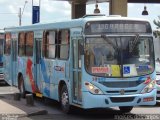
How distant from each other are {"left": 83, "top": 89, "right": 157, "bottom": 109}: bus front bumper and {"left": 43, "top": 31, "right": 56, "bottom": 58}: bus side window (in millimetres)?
3391

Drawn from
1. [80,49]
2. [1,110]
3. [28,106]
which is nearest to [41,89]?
[28,106]

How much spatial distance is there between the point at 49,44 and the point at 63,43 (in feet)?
4.76


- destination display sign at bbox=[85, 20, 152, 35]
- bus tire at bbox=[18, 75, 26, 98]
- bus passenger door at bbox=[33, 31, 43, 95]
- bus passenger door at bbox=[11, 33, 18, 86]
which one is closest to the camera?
destination display sign at bbox=[85, 20, 152, 35]

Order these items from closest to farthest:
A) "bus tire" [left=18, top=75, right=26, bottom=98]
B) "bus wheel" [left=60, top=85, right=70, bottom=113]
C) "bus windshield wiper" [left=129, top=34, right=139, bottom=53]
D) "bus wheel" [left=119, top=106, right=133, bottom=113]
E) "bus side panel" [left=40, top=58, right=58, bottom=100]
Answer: "bus windshield wiper" [left=129, top=34, right=139, bottom=53]
"bus wheel" [left=60, top=85, right=70, bottom=113]
"bus wheel" [left=119, top=106, right=133, bottom=113]
"bus side panel" [left=40, top=58, right=58, bottom=100]
"bus tire" [left=18, top=75, right=26, bottom=98]

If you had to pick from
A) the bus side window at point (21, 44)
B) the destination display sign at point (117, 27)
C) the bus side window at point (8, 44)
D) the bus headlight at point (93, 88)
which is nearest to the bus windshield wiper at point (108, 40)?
the destination display sign at point (117, 27)

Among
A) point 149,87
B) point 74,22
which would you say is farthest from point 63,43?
point 149,87

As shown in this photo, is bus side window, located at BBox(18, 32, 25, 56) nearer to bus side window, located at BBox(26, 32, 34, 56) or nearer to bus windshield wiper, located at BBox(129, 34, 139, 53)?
bus side window, located at BBox(26, 32, 34, 56)

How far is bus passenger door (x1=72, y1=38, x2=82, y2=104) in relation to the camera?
14.7m

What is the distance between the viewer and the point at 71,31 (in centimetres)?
1545

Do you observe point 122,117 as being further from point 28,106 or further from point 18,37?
point 18,37

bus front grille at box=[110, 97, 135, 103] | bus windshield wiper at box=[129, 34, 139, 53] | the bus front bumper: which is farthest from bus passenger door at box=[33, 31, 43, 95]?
bus front grille at box=[110, 97, 135, 103]

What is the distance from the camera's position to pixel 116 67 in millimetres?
14391

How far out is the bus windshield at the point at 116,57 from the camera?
47.0ft

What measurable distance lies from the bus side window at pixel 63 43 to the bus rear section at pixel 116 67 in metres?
1.45
